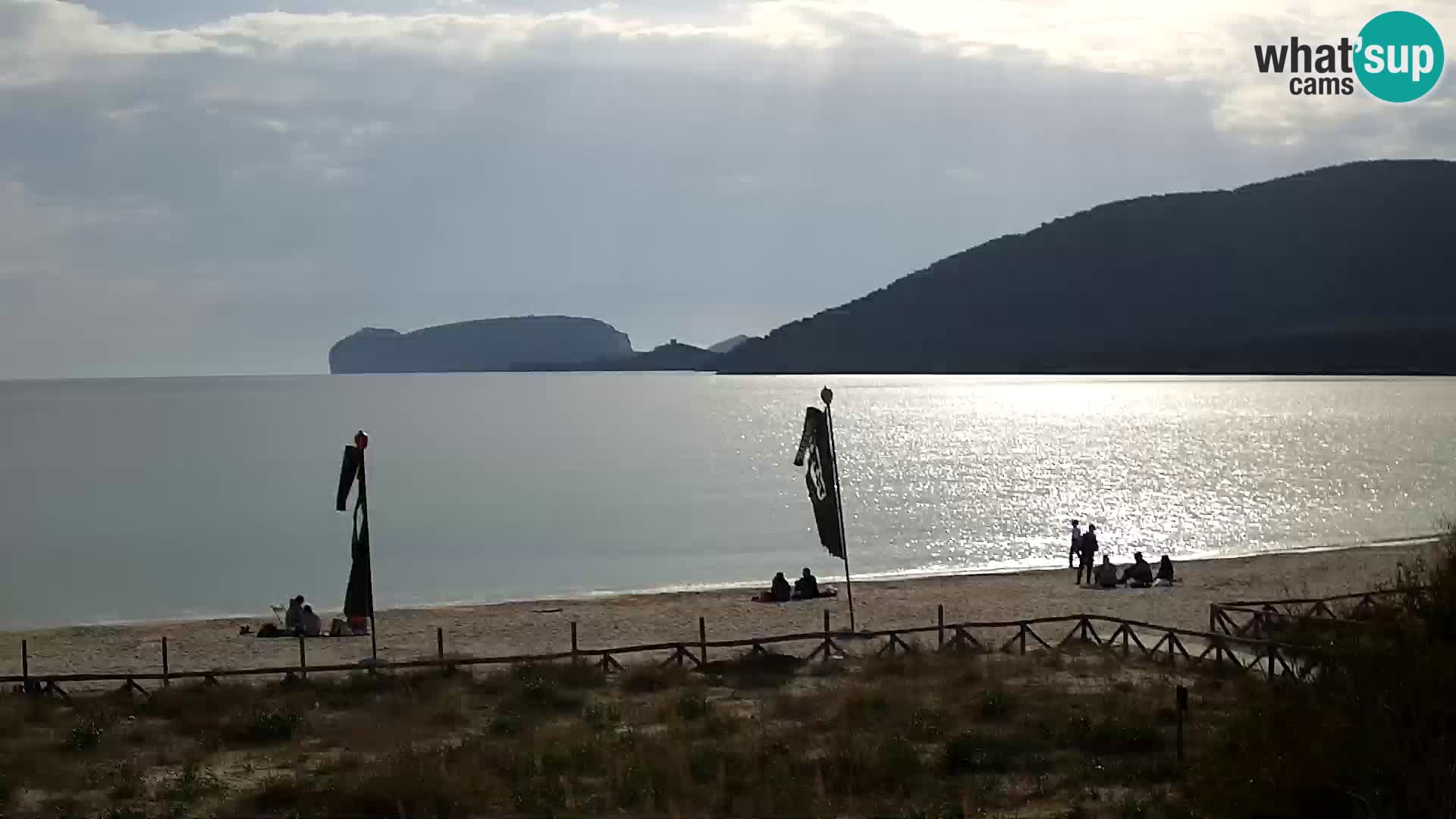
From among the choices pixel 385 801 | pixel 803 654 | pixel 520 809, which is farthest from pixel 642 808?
pixel 803 654

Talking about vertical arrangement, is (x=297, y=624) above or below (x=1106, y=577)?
above

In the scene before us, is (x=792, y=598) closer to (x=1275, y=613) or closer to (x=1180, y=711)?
(x=1275, y=613)

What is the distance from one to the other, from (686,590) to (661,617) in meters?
9.86

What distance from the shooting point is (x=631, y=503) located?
73.9m

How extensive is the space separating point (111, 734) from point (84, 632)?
19705mm

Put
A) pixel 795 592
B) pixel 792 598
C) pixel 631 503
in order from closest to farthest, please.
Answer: pixel 795 592 < pixel 792 598 < pixel 631 503

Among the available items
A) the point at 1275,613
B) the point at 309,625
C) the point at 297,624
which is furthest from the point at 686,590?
the point at 1275,613

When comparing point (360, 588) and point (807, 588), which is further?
point (807, 588)

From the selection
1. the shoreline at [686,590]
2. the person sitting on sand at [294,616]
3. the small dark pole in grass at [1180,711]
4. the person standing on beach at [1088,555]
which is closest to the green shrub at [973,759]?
the small dark pole in grass at [1180,711]

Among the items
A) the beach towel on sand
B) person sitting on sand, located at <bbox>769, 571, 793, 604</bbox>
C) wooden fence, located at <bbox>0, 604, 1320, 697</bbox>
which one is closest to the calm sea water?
the beach towel on sand

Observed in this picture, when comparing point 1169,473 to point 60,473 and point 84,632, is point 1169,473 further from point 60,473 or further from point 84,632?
point 60,473

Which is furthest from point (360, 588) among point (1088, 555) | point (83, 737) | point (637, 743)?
point (1088, 555)

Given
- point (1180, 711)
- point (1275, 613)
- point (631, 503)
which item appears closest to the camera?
point (1180, 711)

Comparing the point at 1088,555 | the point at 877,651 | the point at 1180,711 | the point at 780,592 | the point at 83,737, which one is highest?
the point at 1180,711
